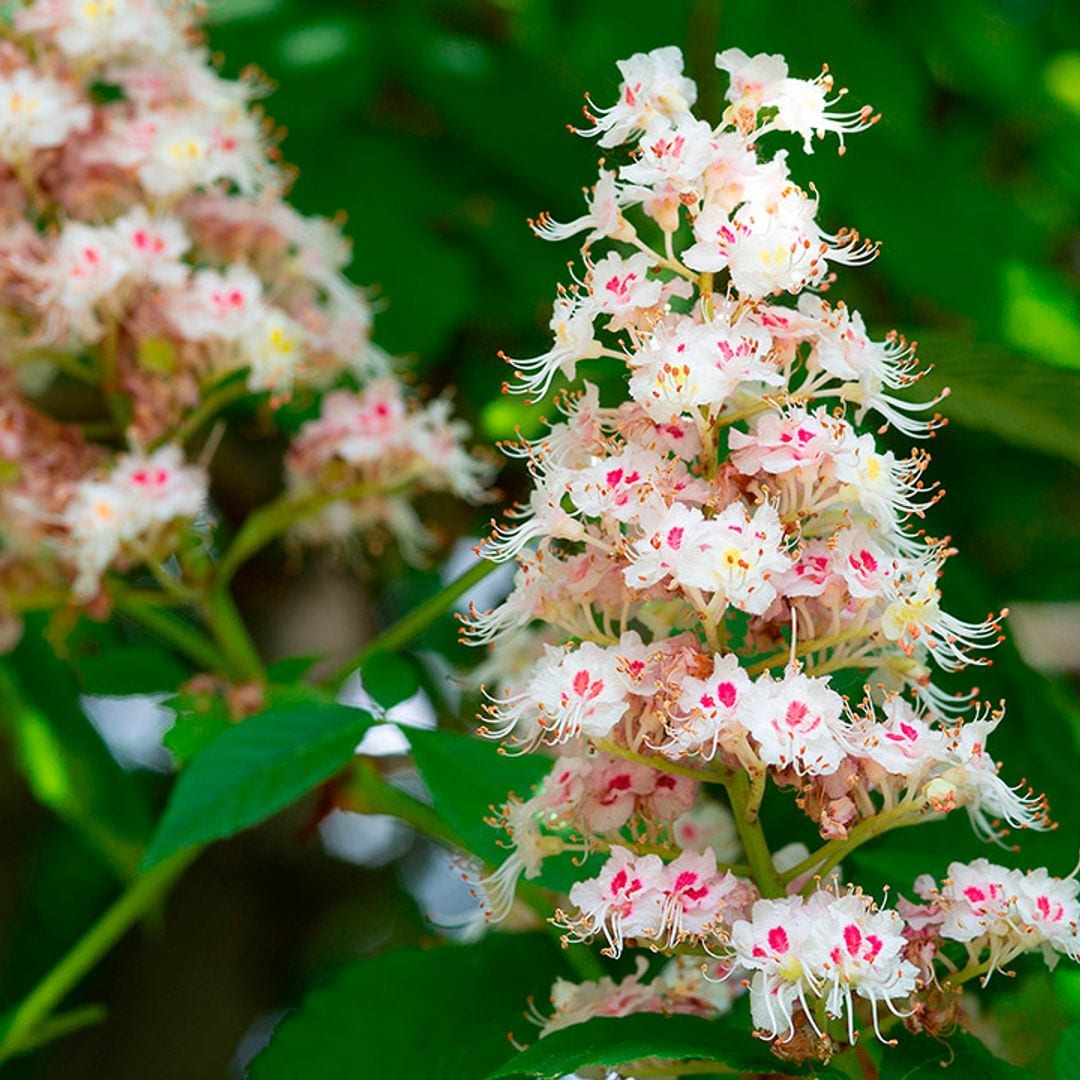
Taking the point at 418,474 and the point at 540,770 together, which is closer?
the point at 540,770

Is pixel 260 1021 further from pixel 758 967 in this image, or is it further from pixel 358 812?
pixel 758 967

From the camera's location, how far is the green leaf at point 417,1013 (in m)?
1.21

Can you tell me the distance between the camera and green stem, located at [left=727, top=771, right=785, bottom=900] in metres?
0.97

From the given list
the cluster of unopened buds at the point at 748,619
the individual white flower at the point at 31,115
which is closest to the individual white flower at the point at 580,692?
the cluster of unopened buds at the point at 748,619

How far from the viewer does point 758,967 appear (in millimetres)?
888

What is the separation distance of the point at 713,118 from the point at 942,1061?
3.79ft

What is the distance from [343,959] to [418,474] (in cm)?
157

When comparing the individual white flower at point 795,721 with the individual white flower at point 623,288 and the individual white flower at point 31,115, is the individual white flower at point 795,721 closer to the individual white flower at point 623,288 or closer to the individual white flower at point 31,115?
the individual white flower at point 623,288

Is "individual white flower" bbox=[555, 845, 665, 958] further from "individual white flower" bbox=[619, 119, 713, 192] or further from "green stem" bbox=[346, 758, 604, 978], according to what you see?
"green stem" bbox=[346, 758, 604, 978]

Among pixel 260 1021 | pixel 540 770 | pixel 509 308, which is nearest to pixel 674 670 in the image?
pixel 540 770

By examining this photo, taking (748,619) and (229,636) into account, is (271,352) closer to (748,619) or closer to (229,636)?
(229,636)

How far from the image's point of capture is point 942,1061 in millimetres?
967

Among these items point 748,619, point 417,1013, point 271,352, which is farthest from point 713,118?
point 417,1013

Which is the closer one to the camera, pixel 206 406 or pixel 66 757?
pixel 206 406
